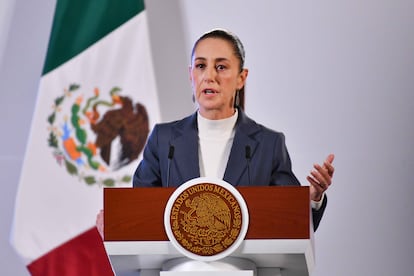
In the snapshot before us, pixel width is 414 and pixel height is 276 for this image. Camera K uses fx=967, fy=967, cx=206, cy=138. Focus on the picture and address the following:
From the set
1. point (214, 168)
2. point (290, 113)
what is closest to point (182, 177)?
point (214, 168)

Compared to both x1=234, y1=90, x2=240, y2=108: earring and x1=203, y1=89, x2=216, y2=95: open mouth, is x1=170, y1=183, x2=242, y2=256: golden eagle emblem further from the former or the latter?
x1=234, y1=90, x2=240, y2=108: earring

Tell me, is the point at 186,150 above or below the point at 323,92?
below

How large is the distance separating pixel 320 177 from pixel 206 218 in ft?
1.84

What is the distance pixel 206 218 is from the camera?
269cm

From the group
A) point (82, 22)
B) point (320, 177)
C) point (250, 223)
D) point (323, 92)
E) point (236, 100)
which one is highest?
point (82, 22)

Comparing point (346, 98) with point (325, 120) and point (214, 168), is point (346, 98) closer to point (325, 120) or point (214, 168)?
point (325, 120)

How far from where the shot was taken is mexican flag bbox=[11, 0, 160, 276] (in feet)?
15.0

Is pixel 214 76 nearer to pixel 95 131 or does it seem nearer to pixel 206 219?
pixel 206 219

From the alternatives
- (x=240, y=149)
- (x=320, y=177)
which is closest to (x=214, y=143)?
(x=240, y=149)

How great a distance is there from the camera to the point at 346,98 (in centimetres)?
464

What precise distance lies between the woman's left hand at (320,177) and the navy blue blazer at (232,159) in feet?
0.26

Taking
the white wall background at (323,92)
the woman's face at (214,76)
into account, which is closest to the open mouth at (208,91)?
the woman's face at (214,76)

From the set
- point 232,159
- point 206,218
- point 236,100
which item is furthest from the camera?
point 236,100

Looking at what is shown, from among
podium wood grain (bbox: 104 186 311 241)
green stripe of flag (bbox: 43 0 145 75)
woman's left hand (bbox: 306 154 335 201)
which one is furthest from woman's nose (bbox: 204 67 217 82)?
green stripe of flag (bbox: 43 0 145 75)
